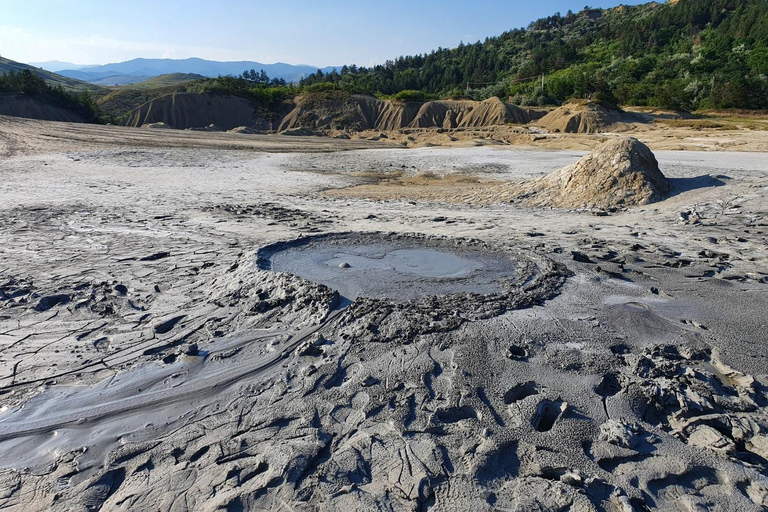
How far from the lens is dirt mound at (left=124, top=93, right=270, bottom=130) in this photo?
34.7 m

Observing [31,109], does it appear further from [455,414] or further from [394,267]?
[455,414]

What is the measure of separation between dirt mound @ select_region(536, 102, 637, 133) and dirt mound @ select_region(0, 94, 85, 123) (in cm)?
3197

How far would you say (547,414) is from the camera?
376cm

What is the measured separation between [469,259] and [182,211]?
6.48m

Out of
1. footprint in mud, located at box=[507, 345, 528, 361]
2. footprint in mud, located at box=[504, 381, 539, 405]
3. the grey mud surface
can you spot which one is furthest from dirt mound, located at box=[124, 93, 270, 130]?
footprint in mud, located at box=[504, 381, 539, 405]

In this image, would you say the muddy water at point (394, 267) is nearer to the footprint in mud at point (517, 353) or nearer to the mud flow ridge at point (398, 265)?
the mud flow ridge at point (398, 265)

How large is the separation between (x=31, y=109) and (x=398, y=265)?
35.8m

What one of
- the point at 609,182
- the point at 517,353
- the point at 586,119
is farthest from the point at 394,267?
the point at 586,119

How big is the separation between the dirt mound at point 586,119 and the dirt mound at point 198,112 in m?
20.5

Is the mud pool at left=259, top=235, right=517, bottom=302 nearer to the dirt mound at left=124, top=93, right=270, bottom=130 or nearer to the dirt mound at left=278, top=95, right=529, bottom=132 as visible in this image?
the dirt mound at left=278, top=95, right=529, bottom=132

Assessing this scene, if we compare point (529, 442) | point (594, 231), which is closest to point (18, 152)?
point (594, 231)

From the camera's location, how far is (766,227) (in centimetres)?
841

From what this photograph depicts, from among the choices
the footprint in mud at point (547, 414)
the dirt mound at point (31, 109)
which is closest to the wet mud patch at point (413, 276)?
the footprint in mud at point (547, 414)

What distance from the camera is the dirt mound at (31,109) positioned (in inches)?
1236
